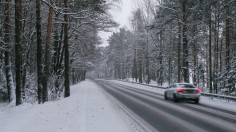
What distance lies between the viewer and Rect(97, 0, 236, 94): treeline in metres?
23.5

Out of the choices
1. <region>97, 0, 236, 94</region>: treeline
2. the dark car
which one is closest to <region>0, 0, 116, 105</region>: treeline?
<region>97, 0, 236, 94</region>: treeline

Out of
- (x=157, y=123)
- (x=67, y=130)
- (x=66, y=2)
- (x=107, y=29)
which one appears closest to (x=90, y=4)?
(x=66, y=2)

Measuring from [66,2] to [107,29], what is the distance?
720cm

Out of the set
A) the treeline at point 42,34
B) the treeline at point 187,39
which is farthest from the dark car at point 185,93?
the treeline at point 42,34

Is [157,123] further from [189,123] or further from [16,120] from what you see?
[16,120]

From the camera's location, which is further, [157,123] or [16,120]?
[157,123]

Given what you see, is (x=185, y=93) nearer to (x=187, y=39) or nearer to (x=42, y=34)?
(x=187, y=39)

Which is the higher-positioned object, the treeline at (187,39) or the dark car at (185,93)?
the treeline at (187,39)

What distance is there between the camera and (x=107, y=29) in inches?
1072

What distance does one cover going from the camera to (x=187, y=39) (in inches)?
1039

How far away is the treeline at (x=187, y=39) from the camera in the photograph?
23.5 metres

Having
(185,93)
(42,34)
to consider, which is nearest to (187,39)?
(185,93)

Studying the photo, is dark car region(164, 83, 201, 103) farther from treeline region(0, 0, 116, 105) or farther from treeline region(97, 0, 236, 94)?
treeline region(0, 0, 116, 105)

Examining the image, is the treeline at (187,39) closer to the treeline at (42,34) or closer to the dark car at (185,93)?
the dark car at (185,93)
